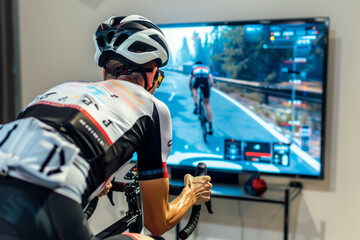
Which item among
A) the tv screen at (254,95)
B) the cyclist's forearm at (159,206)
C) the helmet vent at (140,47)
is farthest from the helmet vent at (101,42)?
the tv screen at (254,95)

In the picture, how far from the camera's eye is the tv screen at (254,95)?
232 cm

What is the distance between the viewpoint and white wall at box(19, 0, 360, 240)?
237cm

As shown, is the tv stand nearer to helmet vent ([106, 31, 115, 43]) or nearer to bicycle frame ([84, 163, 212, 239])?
bicycle frame ([84, 163, 212, 239])

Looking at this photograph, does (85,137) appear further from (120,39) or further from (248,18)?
(248,18)

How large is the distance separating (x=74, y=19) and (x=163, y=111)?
2.13 metres

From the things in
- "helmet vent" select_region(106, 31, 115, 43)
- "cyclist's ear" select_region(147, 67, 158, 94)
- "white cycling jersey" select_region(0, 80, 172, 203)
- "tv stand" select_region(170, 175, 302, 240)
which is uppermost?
"helmet vent" select_region(106, 31, 115, 43)

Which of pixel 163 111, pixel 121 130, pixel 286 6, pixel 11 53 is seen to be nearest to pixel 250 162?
pixel 286 6

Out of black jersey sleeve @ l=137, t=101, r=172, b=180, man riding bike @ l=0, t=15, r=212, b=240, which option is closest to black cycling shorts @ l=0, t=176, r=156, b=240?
man riding bike @ l=0, t=15, r=212, b=240

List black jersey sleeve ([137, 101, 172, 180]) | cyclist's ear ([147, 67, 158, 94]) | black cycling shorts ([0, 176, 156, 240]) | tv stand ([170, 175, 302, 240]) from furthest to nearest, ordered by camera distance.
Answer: tv stand ([170, 175, 302, 240]), cyclist's ear ([147, 67, 158, 94]), black jersey sleeve ([137, 101, 172, 180]), black cycling shorts ([0, 176, 156, 240])

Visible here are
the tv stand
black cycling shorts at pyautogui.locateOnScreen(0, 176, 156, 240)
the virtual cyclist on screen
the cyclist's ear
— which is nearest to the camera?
black cycling shorts at pyautogui.locateOnScreen(0, 176, 156, 240)

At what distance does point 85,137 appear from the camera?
0.87 meters

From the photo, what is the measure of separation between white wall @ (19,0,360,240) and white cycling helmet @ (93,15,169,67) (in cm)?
153

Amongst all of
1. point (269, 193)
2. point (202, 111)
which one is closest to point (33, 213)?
point (202, 111)

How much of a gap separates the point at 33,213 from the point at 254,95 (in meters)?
1.89
